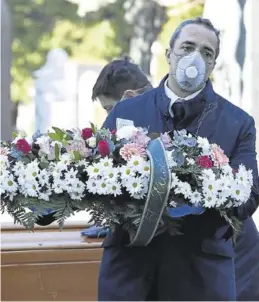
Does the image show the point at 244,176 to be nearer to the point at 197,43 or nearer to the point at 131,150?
the point at 131,150

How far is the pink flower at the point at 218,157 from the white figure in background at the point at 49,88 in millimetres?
13695

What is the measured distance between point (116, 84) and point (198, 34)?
146 centimetres

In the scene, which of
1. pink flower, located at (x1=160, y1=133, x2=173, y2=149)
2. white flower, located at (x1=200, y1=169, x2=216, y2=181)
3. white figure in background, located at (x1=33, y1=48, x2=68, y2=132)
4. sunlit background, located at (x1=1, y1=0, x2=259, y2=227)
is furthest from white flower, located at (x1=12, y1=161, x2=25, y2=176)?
white figure in background, located at (x1=33, y1=48, x2=68, y2=132)

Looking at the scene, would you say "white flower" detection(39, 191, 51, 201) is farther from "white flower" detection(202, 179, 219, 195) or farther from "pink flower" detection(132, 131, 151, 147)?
"white flower" detection(202, 179, 219, 195)

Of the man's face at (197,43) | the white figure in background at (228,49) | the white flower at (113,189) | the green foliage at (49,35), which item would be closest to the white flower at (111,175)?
the white flower at (113,189)

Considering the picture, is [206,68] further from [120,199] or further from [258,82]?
[258,82]

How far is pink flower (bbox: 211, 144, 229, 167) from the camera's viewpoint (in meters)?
2.38

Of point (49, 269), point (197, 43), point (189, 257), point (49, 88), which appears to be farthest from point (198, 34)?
point (49, 88)

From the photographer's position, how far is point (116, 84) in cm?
404

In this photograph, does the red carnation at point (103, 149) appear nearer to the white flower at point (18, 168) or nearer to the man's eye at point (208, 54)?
the white flower at point (18, 168)

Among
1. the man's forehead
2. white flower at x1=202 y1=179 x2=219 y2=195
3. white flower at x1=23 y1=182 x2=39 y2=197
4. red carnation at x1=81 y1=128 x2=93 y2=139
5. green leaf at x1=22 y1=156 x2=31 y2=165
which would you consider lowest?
white flower at x1=23 y1=182 x2=39 y2=197

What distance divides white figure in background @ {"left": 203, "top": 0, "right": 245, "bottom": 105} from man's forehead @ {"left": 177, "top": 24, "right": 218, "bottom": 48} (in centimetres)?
450

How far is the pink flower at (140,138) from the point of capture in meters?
2.39

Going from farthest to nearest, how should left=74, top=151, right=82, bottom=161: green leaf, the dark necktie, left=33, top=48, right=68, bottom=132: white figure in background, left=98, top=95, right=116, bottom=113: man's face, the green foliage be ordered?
the green foliage
left=33, top=48, right=68, bottom=132: white figure in background
left=98, top=95, right=116, bottom=113: man's face
the dark necktie
left=74, top=151, right=82, bottom=161: green leaf
